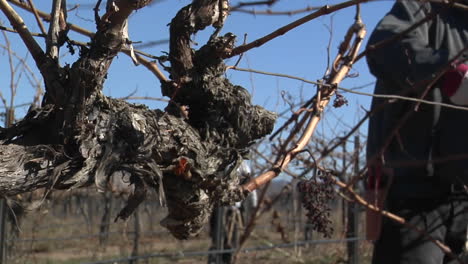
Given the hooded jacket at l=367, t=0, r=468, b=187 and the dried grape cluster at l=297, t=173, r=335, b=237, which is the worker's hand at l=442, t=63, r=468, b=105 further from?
the dried grape cluster at l=297, t=173, r=335, b=237

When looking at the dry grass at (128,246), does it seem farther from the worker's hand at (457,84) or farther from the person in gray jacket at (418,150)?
the worker's hand at (457,84)

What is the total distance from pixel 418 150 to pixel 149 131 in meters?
1.56

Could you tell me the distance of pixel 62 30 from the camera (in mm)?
1215

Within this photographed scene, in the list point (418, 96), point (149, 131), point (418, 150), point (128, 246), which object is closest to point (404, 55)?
point (418, 96)

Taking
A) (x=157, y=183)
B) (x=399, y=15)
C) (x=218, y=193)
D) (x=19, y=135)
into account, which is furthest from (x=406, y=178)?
(x=19, y=135)

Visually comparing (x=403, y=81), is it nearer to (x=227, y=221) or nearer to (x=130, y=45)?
(x=130, y=45)

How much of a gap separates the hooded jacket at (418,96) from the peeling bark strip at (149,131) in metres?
0.99

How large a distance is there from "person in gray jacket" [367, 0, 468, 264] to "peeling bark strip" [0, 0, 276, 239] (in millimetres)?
1074

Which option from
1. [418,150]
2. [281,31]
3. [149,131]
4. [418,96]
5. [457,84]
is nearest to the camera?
[149,131]

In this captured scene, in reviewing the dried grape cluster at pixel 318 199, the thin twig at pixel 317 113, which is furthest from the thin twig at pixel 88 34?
the dried grape cluster at pixel 318 199

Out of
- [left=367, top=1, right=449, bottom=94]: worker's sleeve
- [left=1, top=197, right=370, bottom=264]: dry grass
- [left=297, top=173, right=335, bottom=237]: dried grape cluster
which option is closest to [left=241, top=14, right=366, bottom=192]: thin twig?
[left=367, top=1, right=449, bottom=94]: worker's sleeve

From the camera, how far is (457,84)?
6.73 ft

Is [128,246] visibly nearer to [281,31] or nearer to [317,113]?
[317,113]

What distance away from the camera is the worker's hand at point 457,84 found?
2.03 metres
